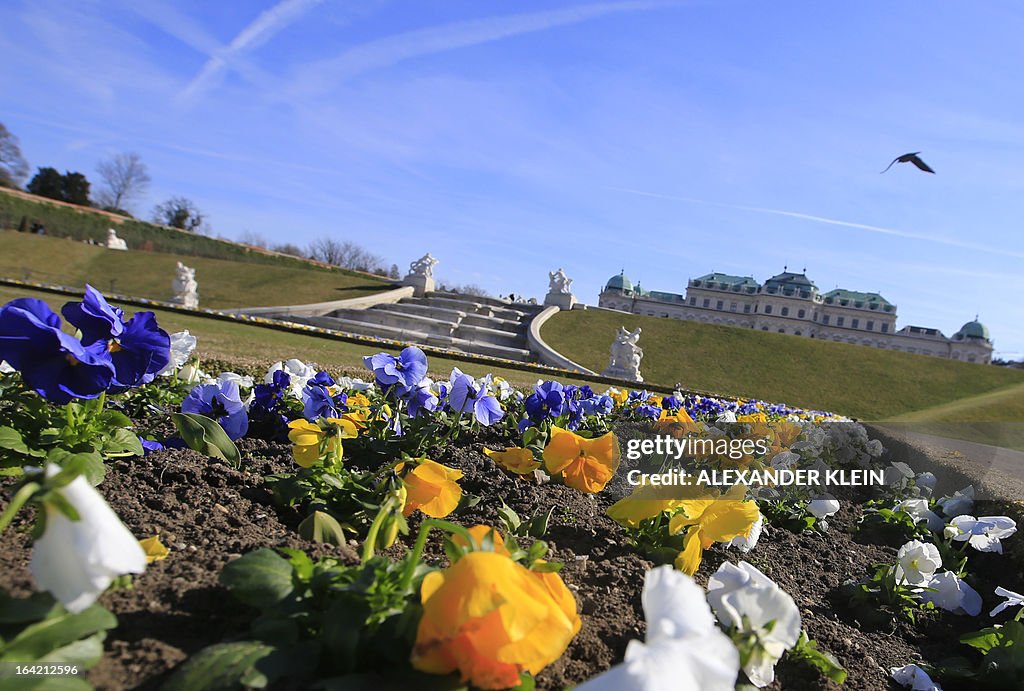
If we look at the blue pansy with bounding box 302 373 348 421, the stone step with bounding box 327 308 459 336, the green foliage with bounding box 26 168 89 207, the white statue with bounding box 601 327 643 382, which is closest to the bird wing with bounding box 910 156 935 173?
the blue pansy with bounding box 302 373 348 421

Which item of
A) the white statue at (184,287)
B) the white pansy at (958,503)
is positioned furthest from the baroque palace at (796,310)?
the white pansy at (958,503)

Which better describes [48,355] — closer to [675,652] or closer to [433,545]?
[433,545]

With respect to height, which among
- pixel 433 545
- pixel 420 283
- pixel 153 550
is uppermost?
pixel 420 283

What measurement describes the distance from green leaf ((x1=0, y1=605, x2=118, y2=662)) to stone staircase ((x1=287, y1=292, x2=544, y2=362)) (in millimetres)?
20518

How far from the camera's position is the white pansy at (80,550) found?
693 millimetres

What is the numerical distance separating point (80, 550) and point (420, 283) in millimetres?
30934

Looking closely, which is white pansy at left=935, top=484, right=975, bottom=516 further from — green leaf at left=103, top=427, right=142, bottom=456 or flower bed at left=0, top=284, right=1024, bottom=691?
green leaf at left=103, top=427, right=142, bottom=456

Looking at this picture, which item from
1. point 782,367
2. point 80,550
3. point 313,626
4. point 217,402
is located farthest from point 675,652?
point 782,367

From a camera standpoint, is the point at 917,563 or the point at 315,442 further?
the point at 917,563

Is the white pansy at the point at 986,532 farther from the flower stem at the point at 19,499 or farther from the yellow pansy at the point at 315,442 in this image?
the flower stem at the point at 19,499

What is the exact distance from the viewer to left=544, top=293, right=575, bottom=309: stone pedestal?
32.2 meters

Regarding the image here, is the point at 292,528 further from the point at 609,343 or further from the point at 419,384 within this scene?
the point at 609,343

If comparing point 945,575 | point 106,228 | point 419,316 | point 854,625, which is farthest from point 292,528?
point 106,228

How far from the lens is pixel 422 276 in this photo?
103 ft
